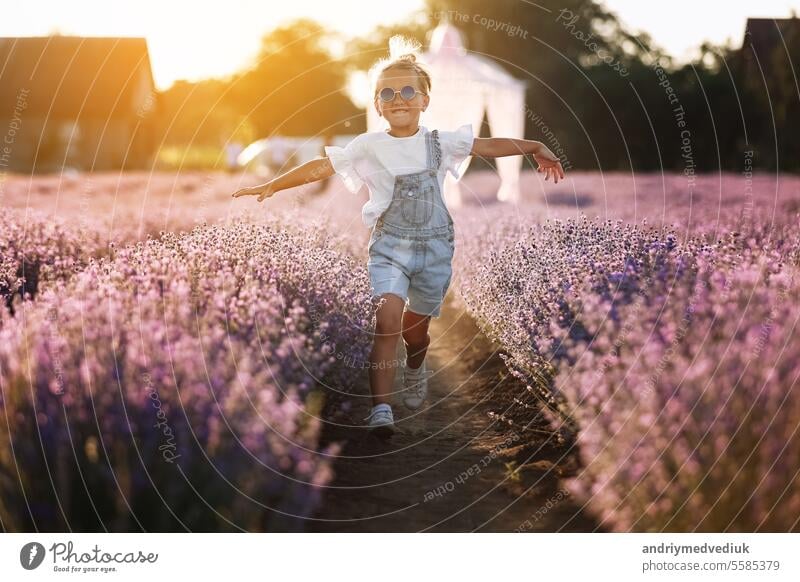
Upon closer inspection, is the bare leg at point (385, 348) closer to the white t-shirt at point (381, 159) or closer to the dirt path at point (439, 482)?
the dirt path at point (439, 482)

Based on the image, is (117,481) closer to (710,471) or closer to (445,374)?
(710,471)

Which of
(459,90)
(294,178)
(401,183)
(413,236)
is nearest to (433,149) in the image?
(401,183)

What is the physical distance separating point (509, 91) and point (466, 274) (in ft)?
14.8

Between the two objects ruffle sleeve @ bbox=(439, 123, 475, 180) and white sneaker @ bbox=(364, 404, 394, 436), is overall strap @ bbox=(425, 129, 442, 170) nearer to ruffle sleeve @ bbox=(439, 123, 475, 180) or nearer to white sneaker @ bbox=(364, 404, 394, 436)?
ruffle sleeve @ bbox=(439, 123, 475, 180)

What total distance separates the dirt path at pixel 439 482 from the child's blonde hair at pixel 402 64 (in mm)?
1853

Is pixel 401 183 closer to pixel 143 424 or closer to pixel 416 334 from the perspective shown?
pixel 416 334

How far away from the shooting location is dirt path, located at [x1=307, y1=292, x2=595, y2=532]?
3.47 metres

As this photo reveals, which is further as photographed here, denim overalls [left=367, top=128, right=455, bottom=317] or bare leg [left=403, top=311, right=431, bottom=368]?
bare leg [left=403, top=311, right=431, bottom=368]

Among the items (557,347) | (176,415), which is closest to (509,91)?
(557,347)

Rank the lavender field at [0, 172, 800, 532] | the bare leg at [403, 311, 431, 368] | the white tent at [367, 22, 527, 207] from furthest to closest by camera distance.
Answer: the white tent at [367, 22, 527, 207], the bare leg at [403, 311, 431, 368], the lavender field at [0, 172, 800, 532]

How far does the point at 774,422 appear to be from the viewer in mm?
2791

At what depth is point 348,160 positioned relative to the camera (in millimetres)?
4418

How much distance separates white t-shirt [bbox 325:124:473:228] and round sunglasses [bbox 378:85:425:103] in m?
0.22
